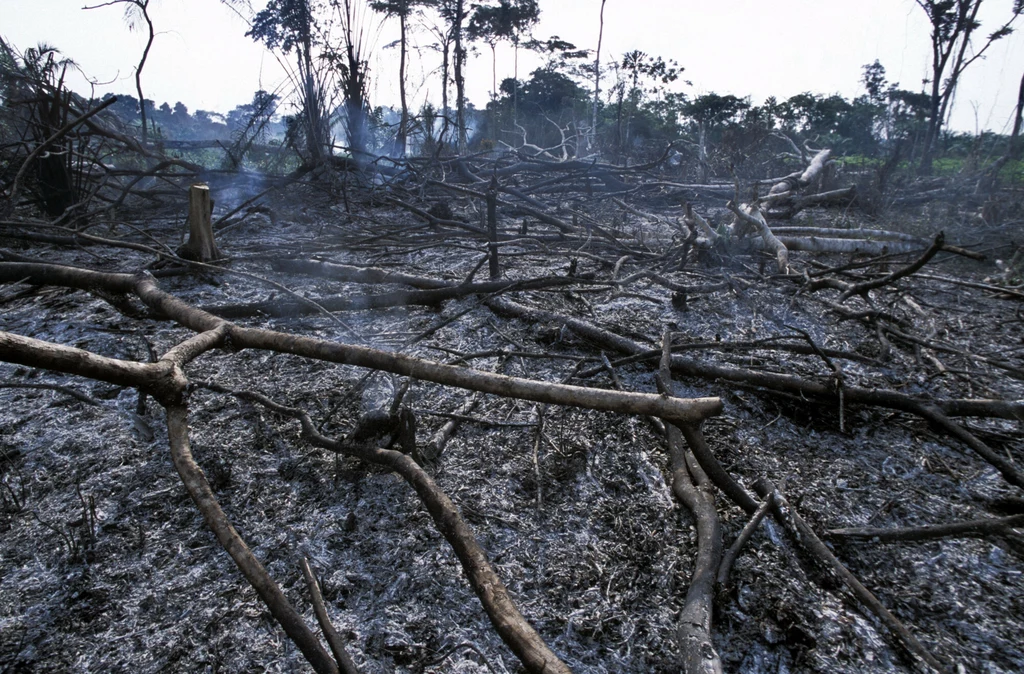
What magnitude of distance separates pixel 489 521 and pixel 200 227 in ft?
10.7

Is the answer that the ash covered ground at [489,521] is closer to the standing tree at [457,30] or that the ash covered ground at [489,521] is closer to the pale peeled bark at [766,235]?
the pale peeled bark at [766,235]

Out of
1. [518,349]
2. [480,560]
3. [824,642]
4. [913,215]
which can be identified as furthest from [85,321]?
[913,215]

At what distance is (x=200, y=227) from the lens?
348 cm

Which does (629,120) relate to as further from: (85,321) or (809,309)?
(85,321)

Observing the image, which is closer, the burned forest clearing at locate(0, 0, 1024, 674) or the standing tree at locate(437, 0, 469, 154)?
the burned forest clearing at locate(0, 0, 1024, 674)

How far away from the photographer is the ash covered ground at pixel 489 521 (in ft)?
→ 3.43

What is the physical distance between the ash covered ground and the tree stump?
1.10m

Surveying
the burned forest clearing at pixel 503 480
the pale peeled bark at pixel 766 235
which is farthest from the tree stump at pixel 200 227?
the pale peeled bark at pixel 766 235

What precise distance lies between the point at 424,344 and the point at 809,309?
8.15 feet

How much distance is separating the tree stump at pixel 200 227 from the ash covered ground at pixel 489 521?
1099mm

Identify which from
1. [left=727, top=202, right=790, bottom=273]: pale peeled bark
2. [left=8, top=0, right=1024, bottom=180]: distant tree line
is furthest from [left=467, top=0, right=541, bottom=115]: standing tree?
[left=727, top=202, right=790, bottom=273]: pale peeled bark

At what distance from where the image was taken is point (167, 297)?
199cm

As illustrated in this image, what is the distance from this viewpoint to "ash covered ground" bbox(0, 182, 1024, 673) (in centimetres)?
105

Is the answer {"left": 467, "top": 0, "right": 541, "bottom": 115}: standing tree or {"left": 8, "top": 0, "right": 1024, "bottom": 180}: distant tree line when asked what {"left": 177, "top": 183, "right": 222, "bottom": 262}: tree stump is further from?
{"left": 467, "top": 0, "right": 541, "bottom": 115}: standing tree
